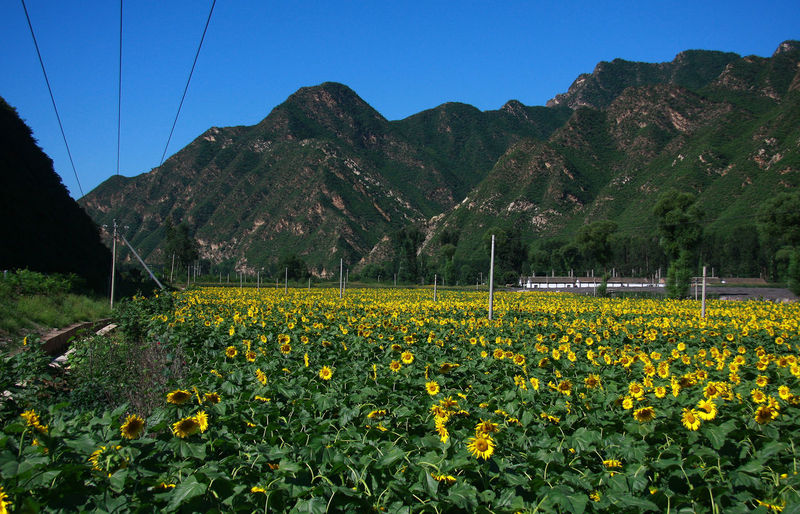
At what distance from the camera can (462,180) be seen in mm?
178625

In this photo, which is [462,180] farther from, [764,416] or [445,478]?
[445,478]

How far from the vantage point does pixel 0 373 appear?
4734 mm

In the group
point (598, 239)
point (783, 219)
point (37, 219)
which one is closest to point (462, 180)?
point (598, 239)

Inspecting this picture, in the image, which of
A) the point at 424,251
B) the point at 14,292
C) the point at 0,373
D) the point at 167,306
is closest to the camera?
the point at 0,373

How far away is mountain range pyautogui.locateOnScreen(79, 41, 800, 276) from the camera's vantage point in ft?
285

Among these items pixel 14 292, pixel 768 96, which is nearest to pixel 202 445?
pixel 14 292

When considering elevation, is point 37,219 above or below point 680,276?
above

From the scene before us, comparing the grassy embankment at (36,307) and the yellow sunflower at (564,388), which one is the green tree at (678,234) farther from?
the yellow sunflower at (564,388)

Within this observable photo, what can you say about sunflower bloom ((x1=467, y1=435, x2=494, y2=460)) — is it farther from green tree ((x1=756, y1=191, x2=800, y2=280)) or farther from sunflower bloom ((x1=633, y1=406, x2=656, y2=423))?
green tree ((x1=756, y1=191, x2=800, y2=280))

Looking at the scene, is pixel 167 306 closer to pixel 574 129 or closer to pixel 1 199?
pixel 1 199

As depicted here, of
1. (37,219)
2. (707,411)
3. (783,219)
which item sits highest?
(783,219)

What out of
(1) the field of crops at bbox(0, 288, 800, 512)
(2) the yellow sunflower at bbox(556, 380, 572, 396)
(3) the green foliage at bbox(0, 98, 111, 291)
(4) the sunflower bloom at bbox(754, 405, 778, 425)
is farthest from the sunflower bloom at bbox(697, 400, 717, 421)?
(3) the green foliage at bbox(0, 98, 111, 291)

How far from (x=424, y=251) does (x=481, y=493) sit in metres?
115

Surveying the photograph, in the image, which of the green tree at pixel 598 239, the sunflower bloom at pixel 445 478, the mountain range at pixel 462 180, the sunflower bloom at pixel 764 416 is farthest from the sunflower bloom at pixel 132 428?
the mountain range at pixel 462 180
